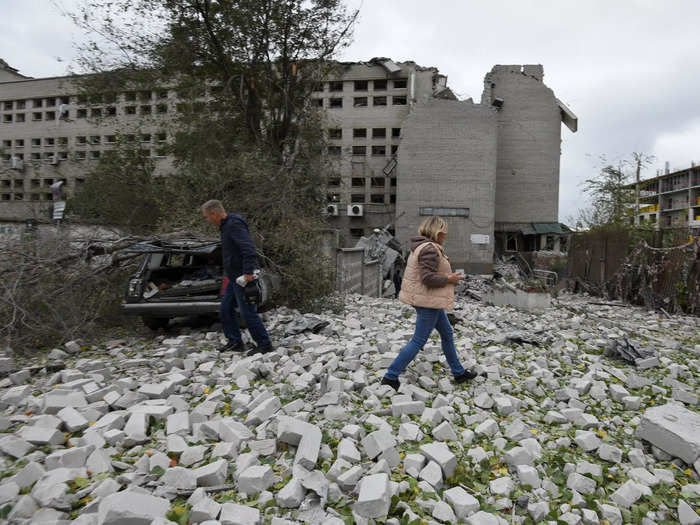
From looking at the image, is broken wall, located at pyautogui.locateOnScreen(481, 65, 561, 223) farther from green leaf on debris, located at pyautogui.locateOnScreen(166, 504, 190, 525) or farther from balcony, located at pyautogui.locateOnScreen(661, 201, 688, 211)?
balcony, located at pyautogui.locateOnScreen(661, 201, 688, 211)

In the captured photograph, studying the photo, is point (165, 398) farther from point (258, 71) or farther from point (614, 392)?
point (258, 71)

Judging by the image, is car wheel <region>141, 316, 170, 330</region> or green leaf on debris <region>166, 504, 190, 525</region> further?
car wheel <region>141, 316, 170, 330</region>

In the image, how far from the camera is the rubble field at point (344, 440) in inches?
93.0

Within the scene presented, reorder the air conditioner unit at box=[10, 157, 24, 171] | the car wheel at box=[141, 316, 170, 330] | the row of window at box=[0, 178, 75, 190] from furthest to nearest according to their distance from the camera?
the air conditioner unit at box=[10, 157, 24, 171], the row of window at box=[0, 178, 75, 190], the car wheel at box=[141, 316, 170, 330]

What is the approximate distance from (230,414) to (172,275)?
4570mm

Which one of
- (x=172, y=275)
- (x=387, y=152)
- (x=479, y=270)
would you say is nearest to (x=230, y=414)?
(x=172, y=275)

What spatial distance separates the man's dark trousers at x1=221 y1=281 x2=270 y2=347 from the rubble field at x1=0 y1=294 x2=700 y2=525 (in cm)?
31

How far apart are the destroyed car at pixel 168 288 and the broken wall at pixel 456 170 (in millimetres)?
23830

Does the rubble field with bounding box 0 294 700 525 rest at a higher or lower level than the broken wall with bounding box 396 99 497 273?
lower

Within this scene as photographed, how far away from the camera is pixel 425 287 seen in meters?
3.81

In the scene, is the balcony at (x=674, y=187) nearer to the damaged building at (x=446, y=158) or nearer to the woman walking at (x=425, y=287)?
the damaged building at (x=446, y=158)

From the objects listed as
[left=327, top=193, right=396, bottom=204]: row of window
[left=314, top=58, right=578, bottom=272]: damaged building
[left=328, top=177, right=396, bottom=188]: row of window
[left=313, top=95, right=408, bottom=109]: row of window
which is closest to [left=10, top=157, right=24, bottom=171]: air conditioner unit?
[left=314, top=58, right=578, bottom=272]: damaged building

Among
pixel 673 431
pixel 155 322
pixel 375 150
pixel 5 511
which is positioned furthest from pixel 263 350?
pixel 375 150

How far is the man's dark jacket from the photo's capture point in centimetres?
491
